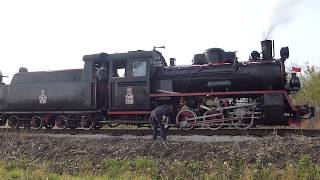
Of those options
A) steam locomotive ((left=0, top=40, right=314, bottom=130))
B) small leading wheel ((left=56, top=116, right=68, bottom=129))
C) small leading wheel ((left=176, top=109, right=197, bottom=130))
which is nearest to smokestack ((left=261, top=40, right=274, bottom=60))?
steam locomotive ((left=0, top=40, right=314, bottom=130))

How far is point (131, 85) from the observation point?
16.1 metres

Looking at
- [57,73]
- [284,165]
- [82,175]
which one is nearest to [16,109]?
[57,73]

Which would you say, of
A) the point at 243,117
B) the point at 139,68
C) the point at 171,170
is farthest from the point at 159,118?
the point at 171,170

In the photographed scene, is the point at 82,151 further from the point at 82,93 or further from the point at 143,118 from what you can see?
the point at 82,93

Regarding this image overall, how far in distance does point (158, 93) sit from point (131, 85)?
1114 mm

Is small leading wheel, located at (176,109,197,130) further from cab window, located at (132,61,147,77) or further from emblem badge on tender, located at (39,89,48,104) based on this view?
emblem badge on tender, located at (39,89,48,104)

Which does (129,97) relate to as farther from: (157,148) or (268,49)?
(268,49)

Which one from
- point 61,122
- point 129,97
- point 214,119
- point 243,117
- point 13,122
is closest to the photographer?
point 243,117

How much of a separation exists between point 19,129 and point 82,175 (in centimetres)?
840

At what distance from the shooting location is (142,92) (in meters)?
15.8

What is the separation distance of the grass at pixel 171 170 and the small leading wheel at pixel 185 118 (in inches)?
148

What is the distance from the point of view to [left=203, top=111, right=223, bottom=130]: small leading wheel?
14198mm

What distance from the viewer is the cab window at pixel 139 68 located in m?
15.9

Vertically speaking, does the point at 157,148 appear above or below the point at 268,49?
below
